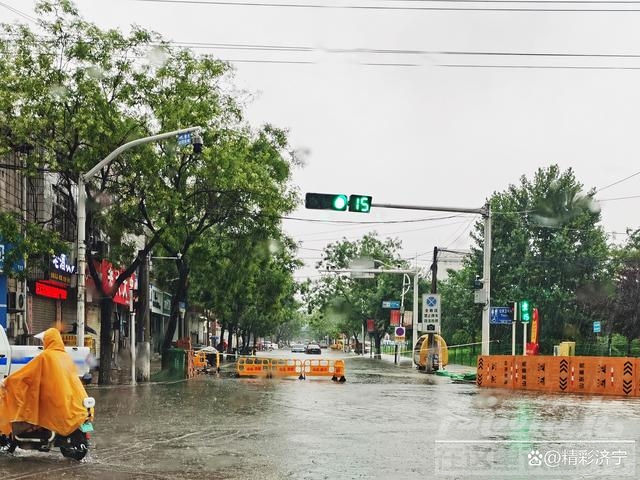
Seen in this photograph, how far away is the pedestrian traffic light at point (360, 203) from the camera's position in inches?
870

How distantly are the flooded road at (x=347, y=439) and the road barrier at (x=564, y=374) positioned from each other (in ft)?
10.6

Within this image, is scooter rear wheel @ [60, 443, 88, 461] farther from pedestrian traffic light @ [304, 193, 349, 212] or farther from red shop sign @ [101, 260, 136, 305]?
red shop sign @ [101, 260, 136, 305]

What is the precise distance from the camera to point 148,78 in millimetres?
25625

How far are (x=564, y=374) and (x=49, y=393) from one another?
65.9 ft

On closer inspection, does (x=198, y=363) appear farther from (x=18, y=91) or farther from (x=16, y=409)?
(x=16, y=409)

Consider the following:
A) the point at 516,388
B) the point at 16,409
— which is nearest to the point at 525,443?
the point at 16,409

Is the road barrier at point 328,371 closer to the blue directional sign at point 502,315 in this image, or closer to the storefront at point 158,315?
the blue directional sign at point 502,315

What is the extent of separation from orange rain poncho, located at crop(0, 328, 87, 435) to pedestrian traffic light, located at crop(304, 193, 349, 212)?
1212 centimetres

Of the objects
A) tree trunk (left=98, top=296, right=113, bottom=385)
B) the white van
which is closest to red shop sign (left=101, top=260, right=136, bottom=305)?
tree trunk (left=98, top=296, right=113, bottom=385)

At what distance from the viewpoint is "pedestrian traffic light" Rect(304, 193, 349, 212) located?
2155 cm

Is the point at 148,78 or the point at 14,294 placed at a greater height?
the point at 148,78

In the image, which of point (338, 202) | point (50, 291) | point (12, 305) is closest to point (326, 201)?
point (338, 202)

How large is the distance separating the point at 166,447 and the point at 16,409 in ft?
7.99

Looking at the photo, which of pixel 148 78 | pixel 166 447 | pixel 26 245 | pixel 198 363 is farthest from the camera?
pixel 198 363
